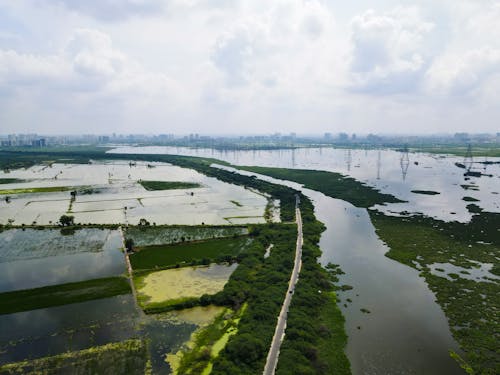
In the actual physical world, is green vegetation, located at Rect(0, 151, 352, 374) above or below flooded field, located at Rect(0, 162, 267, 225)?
below

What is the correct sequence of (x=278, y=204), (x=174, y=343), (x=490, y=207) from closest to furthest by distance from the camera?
(x=174, y=343)
(x=490, y=207)
(x=278, y=204)

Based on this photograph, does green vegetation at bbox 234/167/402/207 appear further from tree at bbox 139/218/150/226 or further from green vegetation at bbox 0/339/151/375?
green vegetation at bbox 0/339/151/375

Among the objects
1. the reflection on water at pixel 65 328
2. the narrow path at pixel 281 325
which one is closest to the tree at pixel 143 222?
the reflection on water at pixel 65 328

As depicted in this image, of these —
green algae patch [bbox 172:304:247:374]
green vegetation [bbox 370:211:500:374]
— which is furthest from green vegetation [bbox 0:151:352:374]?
green vegetation [bbox 370:211:500:374]

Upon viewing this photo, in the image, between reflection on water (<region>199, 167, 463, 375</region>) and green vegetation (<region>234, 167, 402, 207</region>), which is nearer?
reflection on water (<region>199, 167, 463, 375</region>)

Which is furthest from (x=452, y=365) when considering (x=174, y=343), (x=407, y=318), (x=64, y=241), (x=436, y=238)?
(x=64, y=241)

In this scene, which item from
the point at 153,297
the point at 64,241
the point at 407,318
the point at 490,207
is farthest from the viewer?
the point at 490,207

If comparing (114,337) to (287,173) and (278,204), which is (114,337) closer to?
(278,204)
